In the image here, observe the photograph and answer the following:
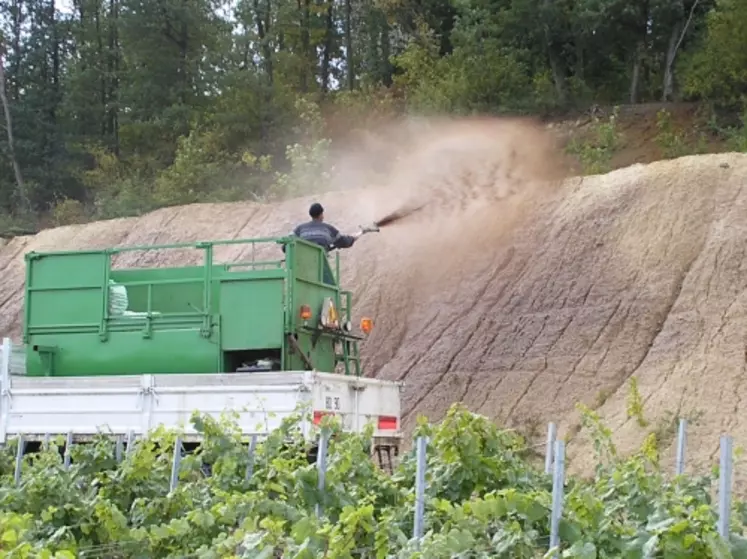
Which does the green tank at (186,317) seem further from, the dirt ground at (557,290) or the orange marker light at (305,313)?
the dirt ground at (557,290)

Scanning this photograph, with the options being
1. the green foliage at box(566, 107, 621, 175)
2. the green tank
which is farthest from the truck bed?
the green foliage at box(566, 107, 621, 175)

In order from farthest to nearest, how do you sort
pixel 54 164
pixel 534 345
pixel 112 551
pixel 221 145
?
1. pixel 54 164
2. pixel 221 145
3. pixel 534 345
4. pixel 112 551

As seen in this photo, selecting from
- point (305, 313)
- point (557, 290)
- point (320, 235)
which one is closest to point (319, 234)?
point (320, 235)

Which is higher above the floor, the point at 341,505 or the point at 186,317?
the point at 186,317

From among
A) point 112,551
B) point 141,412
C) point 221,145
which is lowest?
Result: point 112,551

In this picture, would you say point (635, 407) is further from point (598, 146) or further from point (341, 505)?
point (598, 146)

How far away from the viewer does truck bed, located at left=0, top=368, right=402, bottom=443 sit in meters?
10.6

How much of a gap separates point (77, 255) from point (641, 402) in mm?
8625

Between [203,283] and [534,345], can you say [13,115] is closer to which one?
[534,345]

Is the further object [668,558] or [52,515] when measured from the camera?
[52,515]

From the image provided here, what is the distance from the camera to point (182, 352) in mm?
12055

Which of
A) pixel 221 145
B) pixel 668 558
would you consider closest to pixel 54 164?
pixel 221 145

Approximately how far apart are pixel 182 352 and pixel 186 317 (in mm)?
402

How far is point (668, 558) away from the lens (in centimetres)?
537
